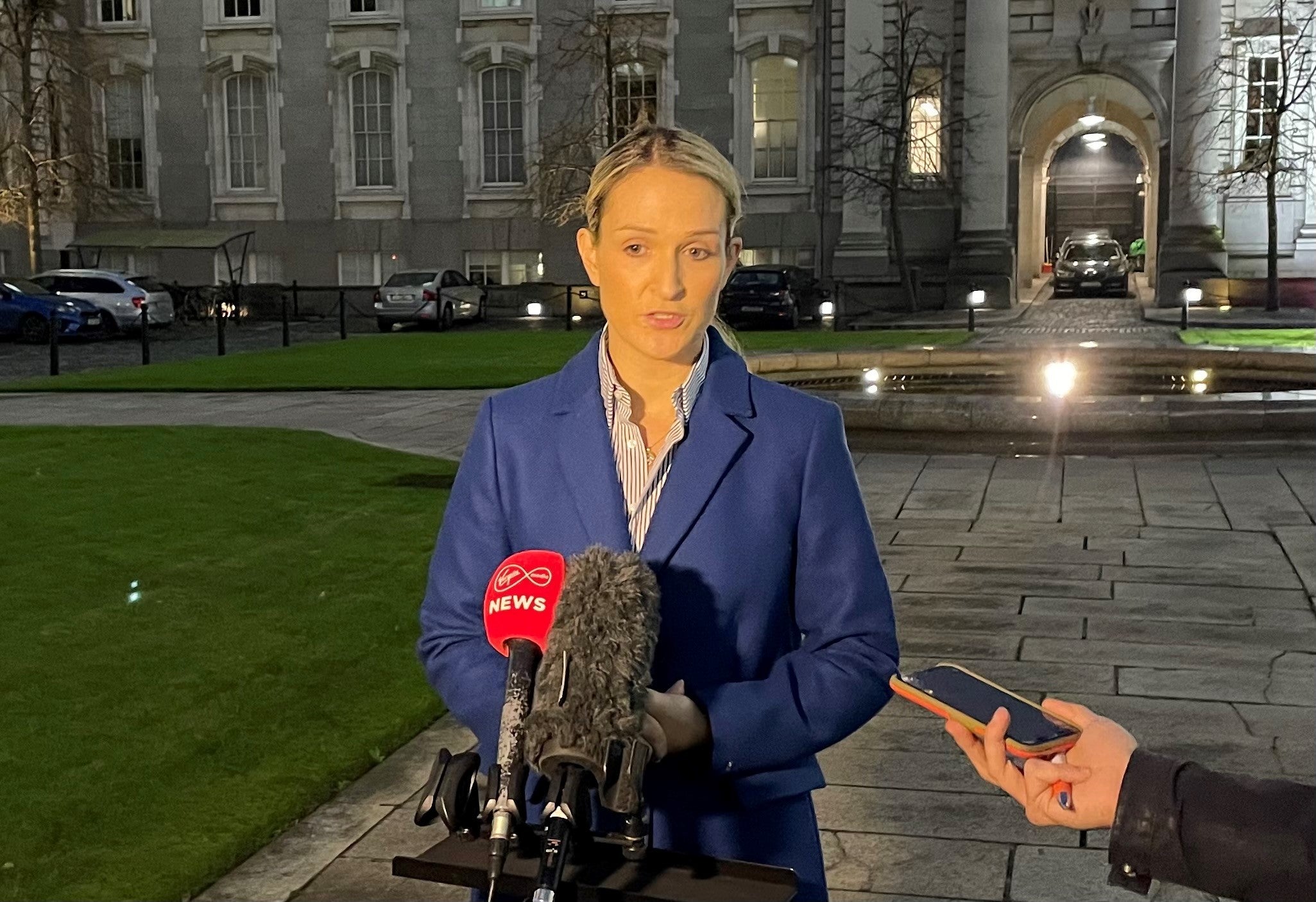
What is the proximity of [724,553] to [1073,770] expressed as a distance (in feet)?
2.08

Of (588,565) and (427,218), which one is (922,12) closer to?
(427,218)

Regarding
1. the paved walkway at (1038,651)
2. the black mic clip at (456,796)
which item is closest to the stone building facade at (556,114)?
the paved walkway at (1038,651)

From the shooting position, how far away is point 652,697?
2338 millimetres

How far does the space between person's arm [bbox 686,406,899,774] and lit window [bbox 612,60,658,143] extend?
4356cm

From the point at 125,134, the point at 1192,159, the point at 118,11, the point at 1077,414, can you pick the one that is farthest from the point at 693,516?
the point at 118,11

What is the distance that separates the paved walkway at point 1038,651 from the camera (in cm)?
479

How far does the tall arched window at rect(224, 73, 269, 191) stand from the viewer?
4903 centimetres

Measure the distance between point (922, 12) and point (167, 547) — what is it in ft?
120

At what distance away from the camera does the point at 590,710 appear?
2.13 meters

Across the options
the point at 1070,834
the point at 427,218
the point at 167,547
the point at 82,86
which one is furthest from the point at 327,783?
the point at 82,86

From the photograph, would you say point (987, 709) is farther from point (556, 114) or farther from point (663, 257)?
point (556, 114)

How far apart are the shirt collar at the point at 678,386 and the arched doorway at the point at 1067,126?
42.1 m

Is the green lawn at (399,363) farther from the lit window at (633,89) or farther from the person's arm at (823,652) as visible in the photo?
the person's arm at (823,652)

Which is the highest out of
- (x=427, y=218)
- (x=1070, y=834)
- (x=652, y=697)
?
(x=427, y=218)
